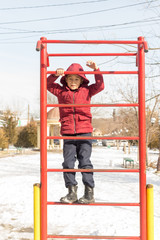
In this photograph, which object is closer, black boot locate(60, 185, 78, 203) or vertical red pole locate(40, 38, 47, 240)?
vertical red pole locate(40, 38, 47, 240)

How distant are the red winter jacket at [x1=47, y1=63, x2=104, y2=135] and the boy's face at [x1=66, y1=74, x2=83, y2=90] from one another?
0.03m

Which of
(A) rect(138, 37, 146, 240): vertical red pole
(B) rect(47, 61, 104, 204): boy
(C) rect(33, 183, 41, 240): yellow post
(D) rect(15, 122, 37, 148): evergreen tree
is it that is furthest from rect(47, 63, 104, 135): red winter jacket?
(D) rect(15, 122, 37, 148): evergreen tree

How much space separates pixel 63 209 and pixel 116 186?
2.92 meters

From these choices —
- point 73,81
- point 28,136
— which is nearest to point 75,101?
point 73,81

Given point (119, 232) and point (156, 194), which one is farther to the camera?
point (156, 194)

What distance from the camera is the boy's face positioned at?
3191 mm

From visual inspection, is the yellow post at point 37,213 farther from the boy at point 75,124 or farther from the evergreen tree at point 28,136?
the evergreen tree at point 28,136

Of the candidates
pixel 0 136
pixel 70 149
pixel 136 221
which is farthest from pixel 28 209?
pixel 0 136

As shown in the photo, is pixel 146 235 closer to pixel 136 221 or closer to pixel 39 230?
pixel 39 230

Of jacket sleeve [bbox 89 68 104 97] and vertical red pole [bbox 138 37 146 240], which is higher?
jacket sleeve [bbox 89 68 104 97]

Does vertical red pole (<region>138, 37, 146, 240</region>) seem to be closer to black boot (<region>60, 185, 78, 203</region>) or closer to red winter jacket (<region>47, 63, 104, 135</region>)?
red winter jacket (<region>47, 63, 104, 135</region>)

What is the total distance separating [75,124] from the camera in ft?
9.98

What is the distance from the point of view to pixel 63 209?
18.3ft

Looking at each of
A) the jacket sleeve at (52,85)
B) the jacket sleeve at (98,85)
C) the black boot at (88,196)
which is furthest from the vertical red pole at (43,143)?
the jacket sleeve at (98,85)
